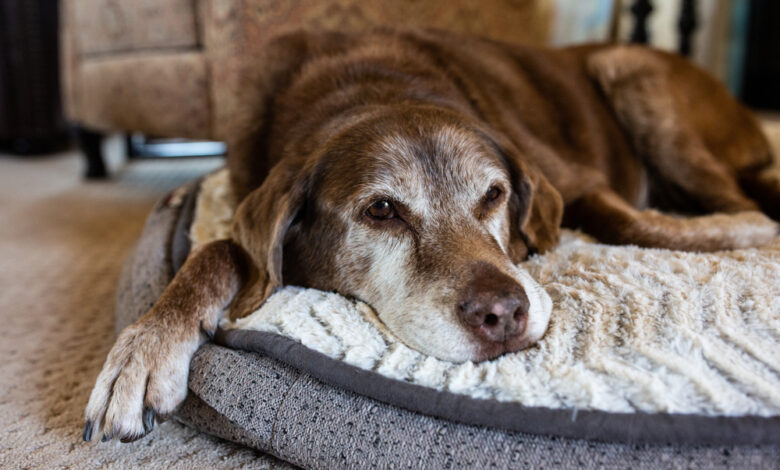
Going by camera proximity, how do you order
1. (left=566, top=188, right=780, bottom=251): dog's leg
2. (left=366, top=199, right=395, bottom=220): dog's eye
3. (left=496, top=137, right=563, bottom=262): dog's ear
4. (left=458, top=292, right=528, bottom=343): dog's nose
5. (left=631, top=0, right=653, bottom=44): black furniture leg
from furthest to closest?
(left=631, top=0, right=653, bottom=44): black furniture leg, (left=566, top=188, right=780, bottom=251): dog's leg, (left=496, top=137, right=563, bottom=262): dog's ear, (left=366, top=199, right=395, bottom=220): dog's eye, (left=458, top=292, right=528, bottom=343): dog's nose

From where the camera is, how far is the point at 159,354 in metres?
1.38

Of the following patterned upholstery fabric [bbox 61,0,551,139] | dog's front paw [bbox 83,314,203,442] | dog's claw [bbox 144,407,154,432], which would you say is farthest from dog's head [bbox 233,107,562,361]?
patterned upholstery fabric [bbox 61,0,551,139]

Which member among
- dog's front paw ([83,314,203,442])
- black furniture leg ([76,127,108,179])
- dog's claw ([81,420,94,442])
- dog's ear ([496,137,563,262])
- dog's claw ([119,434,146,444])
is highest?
dog's ear ([496,137,563,262])

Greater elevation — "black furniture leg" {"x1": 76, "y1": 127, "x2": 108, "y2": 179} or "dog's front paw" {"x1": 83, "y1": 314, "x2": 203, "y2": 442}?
"dog's front paw" {"x1": 83, "y1": 314, "x2": 203, "y2": 442}

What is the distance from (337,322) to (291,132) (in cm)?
Answer: 67

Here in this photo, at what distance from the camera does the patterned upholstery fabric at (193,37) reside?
3.00 meters

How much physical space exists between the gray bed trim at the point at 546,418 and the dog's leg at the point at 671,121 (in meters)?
1.56

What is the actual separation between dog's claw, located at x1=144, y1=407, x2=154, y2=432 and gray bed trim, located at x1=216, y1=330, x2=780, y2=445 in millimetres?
311

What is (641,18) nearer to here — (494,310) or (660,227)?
(660,227)

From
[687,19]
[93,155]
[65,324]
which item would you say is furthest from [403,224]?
[687,19]

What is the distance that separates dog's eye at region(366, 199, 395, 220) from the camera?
1.50 metres

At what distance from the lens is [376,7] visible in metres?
3.12

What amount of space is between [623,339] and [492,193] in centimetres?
52

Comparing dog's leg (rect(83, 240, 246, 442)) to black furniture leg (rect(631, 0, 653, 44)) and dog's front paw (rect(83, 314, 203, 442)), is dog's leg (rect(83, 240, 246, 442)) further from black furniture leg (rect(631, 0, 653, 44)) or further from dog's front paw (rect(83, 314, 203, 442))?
black furniture leg (rect(631, 0, 653, 44))
